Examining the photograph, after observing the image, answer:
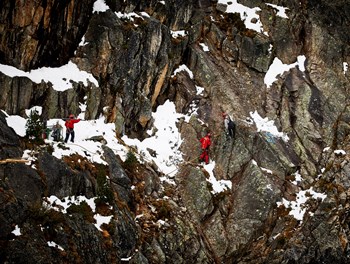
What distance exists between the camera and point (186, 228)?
23.4 meters

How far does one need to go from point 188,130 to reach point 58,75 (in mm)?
8928

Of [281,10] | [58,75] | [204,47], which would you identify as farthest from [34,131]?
[281,10]

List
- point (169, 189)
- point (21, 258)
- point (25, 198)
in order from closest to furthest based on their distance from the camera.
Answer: point (21, 258)
point (25, 198)
point (169, 189)

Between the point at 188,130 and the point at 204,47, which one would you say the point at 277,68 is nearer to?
the point at 204,47

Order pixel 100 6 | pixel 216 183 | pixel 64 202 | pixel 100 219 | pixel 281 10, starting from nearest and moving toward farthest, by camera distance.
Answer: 1. pixel 64 202
2. pixel 100 219
3. pixel 216 183
4. pixel 100 6
5. pixel 281 10

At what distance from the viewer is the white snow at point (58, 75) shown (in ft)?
80.4

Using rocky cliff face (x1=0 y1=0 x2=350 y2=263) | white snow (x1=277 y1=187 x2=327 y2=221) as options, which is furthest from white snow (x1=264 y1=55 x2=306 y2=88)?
white snow (x1=277 y1=187 x2=327 y2=221)

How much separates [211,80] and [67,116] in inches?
424

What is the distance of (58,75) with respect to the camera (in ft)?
85.6

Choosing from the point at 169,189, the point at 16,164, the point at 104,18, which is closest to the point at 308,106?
the point at 169,189

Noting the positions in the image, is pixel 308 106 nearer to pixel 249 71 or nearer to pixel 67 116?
pixel 249 71

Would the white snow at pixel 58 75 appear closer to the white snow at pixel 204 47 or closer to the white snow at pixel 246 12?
the white snow at pixel 204 47

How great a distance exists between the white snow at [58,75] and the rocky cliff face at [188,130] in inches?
14.5

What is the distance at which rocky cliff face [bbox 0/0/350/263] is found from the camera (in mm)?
19734
